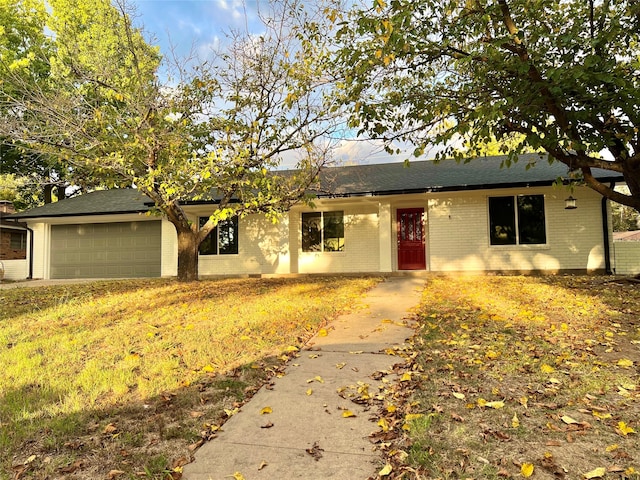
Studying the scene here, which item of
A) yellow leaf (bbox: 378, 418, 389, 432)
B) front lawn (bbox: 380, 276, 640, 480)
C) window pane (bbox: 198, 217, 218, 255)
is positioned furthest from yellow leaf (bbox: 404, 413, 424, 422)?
window pane (bbox: 198, 217, 218, 255)

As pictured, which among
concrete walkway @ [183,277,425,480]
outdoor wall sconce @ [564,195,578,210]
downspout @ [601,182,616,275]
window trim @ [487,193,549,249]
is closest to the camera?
concrete walkway @ [183,277,425,480]

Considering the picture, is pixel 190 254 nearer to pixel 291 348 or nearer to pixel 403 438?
pixel 291 348

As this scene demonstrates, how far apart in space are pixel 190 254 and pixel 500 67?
29.6 feet

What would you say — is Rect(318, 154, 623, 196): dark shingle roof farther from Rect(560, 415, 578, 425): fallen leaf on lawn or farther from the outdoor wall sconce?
Rect(560, 415, 578, 425): fallen leaf on lawn

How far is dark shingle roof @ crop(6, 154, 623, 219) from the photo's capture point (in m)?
12.4

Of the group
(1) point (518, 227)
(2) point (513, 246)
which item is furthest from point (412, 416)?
(1) point (518, 227)

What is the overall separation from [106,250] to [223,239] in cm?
530

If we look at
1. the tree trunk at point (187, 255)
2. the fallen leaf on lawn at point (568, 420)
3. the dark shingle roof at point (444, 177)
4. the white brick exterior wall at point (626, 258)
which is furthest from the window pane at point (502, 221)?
the fallen leaf on lawn at point (568, 420)

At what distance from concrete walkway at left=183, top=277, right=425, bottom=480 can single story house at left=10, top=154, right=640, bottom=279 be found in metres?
8.02

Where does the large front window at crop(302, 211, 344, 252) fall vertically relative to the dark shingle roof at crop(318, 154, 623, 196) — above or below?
below

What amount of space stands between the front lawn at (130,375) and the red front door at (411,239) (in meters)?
7.17

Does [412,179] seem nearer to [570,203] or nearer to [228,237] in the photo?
[570,203]

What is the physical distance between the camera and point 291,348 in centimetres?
464

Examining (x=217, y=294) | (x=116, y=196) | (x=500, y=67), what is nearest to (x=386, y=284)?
(x=217, y=294)
